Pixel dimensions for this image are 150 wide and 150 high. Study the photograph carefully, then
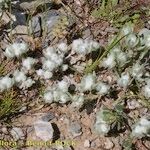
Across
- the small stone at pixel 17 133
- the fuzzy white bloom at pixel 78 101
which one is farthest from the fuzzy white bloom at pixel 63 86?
the small stone at pixel 17 133

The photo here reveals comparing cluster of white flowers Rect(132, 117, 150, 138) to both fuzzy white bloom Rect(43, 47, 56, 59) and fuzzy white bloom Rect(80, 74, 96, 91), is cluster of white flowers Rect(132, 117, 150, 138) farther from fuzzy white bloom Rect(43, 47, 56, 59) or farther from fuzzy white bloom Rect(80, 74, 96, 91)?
fuzzy white bloom Rect(43, 47, 56, 59)

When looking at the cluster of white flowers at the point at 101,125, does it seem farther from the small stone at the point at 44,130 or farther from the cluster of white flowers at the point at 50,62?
the cluster of white flowers at the point at 50,62

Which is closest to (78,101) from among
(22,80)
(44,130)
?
(44,130)

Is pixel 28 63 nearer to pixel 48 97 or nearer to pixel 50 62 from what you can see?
pixel 50 62

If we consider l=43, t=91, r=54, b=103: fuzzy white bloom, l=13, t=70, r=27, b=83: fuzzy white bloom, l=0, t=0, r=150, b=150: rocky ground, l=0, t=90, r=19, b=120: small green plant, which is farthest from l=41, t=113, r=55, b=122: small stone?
l=13, t=70, r=27, b=83: fuzzy white bloom

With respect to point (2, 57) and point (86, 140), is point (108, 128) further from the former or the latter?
point (2, 57)
